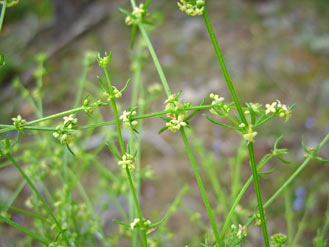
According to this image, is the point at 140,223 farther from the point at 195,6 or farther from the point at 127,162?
the point at 195,6

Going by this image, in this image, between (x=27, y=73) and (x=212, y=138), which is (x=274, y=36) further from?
(x=27, y=73)

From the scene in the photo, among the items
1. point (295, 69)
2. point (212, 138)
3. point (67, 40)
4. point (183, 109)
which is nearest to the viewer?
point (183, 109)

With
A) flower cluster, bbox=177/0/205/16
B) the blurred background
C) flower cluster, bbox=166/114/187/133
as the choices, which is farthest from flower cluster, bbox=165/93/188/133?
the blurred background

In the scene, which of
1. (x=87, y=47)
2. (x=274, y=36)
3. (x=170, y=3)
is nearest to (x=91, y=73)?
(x=87, y=47)

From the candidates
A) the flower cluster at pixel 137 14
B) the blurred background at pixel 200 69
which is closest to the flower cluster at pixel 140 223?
the flower cluster at pixel 137 14

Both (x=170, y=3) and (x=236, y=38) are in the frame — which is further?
(x=170, y=3)

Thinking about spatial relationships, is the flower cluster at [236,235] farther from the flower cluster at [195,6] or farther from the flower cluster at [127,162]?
the flower cluster at [195,6]

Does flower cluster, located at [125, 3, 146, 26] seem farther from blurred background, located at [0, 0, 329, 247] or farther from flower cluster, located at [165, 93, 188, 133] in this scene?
blurred background, located at [0, 0, 329, 247]

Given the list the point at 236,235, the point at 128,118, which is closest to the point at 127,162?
the point at 128,118
